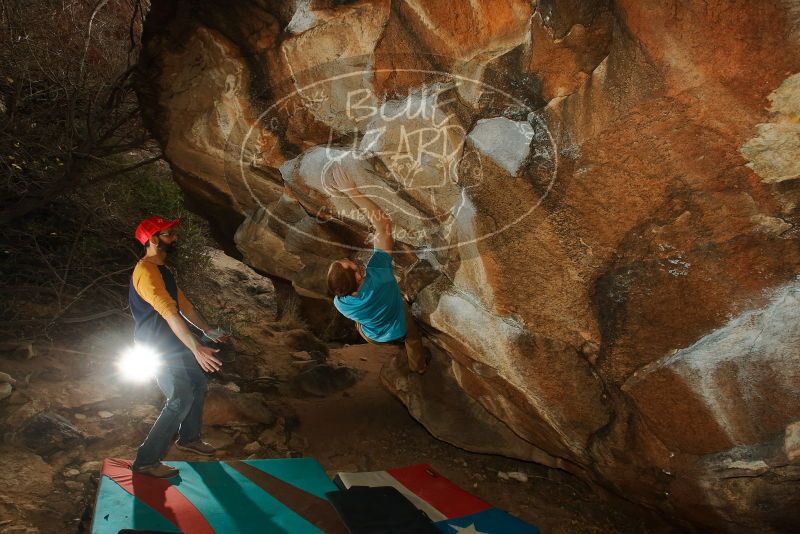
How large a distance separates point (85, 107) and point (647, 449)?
7343 mm

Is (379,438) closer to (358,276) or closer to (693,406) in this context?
(358,276)

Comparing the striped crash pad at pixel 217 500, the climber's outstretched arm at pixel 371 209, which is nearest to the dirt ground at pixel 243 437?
the striped crash pad at pixel 217 500

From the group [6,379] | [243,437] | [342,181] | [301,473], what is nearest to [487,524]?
[301,473]

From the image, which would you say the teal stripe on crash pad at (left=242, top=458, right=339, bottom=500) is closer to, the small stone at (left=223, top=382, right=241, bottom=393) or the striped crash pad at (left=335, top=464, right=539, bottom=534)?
the striped crash pad at (left=335, top=464, right=539, bottom=534)

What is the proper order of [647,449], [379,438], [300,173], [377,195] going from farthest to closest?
[379,438] → [300,173] → [377,195] → [647,449]

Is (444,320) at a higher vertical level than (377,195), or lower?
lower

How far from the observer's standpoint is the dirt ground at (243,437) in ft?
12.1

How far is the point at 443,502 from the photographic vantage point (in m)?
3.98

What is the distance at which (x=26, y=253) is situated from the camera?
19.7 ft

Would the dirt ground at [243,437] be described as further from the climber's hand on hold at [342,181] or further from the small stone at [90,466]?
the climber's hand on hold at [342,181]

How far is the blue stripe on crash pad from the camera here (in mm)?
3625

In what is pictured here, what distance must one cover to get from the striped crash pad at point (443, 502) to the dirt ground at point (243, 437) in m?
0.58

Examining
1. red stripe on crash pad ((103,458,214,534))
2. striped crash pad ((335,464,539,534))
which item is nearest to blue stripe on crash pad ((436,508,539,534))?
striped crash pad ((335,464,539,534))

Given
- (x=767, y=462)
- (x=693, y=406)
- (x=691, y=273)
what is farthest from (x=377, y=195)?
(x=767, y=462)
